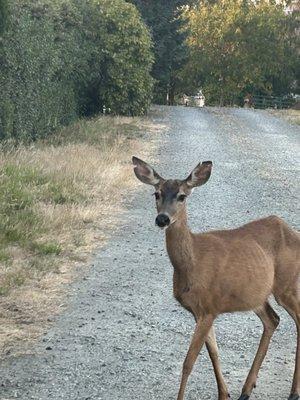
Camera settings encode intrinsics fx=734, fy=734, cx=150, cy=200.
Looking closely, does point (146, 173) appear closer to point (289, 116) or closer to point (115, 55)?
point (115, 55)

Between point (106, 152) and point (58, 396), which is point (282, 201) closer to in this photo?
point (106, 152)

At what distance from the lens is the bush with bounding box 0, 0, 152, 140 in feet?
53.2

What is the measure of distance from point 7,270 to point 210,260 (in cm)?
316

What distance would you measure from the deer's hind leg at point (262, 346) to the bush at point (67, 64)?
36.7 ft

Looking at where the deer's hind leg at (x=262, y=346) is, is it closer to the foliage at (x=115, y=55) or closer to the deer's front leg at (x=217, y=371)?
the deer's front leg at (x=217, y=371)

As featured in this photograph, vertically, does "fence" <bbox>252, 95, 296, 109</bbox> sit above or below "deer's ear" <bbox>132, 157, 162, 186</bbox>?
below

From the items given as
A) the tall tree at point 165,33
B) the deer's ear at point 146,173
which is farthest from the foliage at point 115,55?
the deer's ear at point 146,173

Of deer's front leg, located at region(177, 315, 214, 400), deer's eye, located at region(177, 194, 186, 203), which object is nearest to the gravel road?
deer's front leg, located at region(177, 315, 214, 400)

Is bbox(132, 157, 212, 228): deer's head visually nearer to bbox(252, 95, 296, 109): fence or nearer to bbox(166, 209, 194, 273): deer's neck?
bbox(166, 209, 194, 273): deer's neck

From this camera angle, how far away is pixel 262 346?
16.7ft

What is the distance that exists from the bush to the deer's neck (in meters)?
11.1

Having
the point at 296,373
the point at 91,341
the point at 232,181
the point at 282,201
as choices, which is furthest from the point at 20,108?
the point at 296,373

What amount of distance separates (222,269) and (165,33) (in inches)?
1396

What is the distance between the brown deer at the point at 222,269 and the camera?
4633 millimetres
